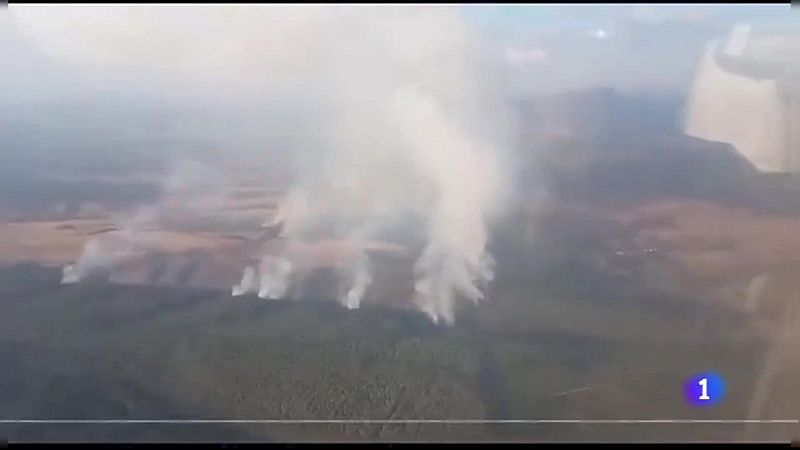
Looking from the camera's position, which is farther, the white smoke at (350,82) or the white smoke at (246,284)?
the white smoke at (246,284)

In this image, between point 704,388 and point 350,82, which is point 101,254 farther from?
point 704,388

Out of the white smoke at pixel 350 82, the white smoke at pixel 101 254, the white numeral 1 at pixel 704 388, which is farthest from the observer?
the white numeral 1 at pixel 704 388

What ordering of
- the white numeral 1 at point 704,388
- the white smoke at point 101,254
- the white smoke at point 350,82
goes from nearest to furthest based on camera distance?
the white smoke at point 350,82
the white smoke at point 101,254
the white numeral 1 at point 704,388

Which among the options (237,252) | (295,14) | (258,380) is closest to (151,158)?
(237,252)

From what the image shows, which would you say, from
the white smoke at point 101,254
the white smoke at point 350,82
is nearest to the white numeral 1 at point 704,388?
the white smoke at point 350,82

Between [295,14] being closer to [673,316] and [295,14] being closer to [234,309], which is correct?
[234,309]

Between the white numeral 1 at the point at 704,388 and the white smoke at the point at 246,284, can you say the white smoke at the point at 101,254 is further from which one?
the white numeral 1 at the point at 704,388

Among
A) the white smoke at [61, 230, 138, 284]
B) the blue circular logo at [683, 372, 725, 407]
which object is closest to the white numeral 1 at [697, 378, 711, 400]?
the blue circular logo at [683, 372, 725, 407]
